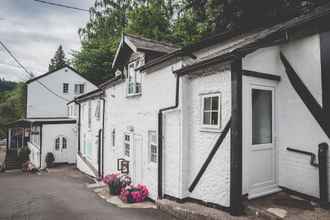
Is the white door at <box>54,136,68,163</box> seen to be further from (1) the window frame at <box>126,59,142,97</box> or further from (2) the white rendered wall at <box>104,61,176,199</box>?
(1) the window frame at <box>126,59,142,97</box>

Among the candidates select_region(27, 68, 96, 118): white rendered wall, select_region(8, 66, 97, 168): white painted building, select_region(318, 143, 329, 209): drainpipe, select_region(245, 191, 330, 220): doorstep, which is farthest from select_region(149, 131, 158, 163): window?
select_region(27, 68, 96, 118): white rendered wall

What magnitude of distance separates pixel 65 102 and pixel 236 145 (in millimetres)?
26199

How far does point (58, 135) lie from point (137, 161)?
47.1 ft

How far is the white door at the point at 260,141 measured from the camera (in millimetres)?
5477

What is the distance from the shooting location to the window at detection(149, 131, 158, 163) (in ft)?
28.7

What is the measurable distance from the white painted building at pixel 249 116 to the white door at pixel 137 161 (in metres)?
2.03

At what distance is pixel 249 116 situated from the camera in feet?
18.1

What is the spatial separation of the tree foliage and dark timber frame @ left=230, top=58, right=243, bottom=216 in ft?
8.70

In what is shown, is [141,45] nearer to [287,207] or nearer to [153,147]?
[153,147]

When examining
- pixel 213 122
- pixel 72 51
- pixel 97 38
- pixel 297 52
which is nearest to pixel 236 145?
pixel 213 122

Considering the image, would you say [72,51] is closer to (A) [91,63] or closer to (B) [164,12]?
(A) [91,63]

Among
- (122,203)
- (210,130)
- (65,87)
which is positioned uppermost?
(65,87)

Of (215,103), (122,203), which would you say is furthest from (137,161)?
(215,103)

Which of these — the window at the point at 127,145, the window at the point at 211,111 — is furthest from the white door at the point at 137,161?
the window at the point at 211,111
